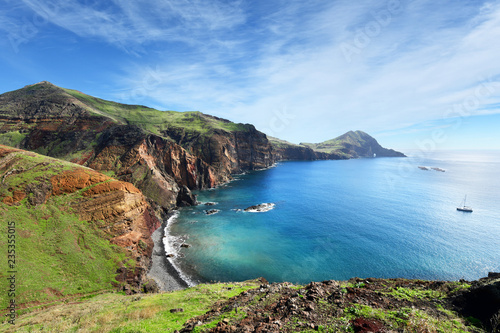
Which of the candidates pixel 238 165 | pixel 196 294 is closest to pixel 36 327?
pixel 196 294

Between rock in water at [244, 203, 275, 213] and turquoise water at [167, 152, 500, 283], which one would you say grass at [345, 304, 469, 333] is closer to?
turquoise water at [167, 152, 500, 283]

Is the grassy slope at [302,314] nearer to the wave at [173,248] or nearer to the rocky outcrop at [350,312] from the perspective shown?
the rocky outcrop at [350,312]

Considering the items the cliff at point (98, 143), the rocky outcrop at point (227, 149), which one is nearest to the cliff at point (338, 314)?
the cliff at point (98, 143)

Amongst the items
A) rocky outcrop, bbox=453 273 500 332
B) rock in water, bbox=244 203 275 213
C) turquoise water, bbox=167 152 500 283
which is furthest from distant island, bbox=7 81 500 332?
turquoise water, bbox=167 152 500 283

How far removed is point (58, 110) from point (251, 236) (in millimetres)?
106257

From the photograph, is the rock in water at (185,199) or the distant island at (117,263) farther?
the rock in water at (185,199)

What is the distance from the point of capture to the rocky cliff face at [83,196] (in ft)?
117

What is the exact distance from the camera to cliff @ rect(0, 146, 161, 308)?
28.8 meters

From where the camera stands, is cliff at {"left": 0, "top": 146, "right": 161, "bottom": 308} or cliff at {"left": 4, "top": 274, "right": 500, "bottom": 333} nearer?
cliff at {"left": 4, "top": 274, "right": 500, "bottom": 333}

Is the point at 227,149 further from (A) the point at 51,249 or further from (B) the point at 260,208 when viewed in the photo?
(A) the point at 51,249

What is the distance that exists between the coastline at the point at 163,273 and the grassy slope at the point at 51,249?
6795 mm

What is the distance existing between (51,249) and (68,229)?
14.5ft

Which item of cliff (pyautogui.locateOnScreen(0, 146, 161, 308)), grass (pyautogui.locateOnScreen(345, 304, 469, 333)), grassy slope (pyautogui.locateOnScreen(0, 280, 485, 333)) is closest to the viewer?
grass (pyautogui.locateOnScreen(345, 304, 469, 333))

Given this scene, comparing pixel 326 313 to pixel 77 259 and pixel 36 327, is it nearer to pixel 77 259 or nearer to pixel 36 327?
pixel 36 327
